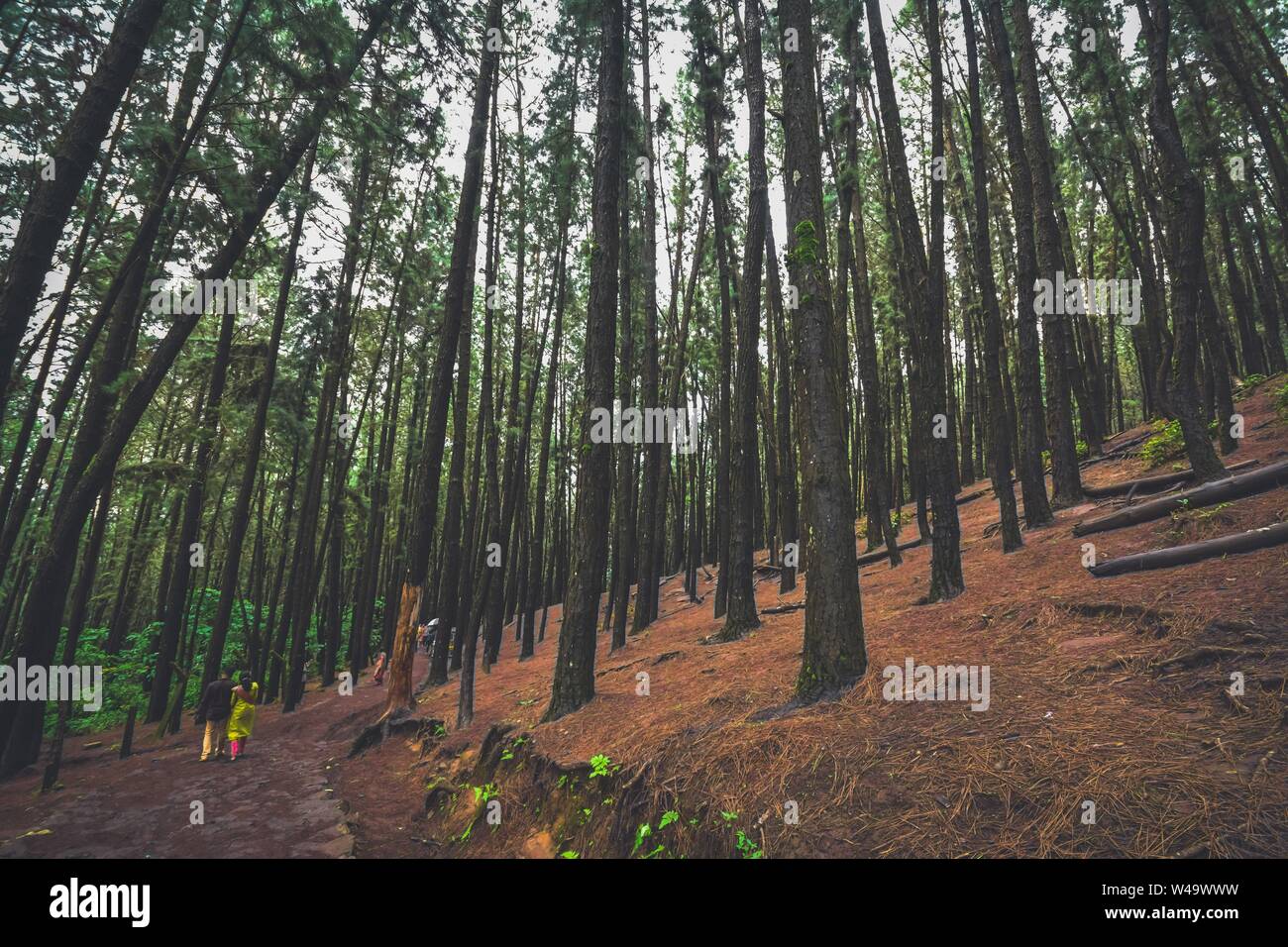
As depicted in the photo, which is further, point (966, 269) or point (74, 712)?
point (966, 269)

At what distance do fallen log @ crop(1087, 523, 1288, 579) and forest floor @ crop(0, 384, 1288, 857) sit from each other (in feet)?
0.65

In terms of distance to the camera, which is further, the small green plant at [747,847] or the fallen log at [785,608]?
the fallen log at [785,608]

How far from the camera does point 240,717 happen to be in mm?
11047

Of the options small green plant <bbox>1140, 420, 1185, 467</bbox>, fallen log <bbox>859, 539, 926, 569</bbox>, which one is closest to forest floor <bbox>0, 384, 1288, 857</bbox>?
small green plant <bbox>1140, 420, 1185, 467</bbox>

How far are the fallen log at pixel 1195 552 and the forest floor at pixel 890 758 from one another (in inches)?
7.8

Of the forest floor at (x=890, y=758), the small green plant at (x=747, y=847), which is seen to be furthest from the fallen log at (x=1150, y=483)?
the small green plant at (x=747, y=847)

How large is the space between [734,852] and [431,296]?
61.0 ft

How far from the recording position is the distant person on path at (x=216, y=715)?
10.8 metres

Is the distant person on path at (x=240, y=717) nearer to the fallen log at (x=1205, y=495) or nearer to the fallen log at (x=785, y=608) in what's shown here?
the fallen log at (x=785, y=608)

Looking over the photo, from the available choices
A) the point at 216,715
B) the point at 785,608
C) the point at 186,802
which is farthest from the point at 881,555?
the point at 216,715

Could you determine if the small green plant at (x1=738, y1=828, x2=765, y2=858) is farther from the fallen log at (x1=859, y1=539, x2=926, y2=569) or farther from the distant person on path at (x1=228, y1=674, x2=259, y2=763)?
the distant person on path at (x1=228, y1=674, x2=259, y2=763)

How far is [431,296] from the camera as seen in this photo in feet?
60.9
